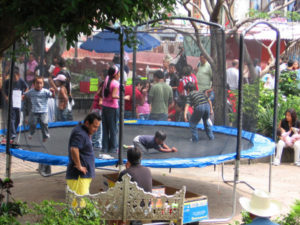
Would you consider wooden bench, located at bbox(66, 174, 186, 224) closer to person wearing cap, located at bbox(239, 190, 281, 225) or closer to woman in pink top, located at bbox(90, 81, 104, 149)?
person wearing cap, located at bbox(239, 190, 281, 225)

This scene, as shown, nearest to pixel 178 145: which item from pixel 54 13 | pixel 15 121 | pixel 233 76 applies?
pixel 233 76

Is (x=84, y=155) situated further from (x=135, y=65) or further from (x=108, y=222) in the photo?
(x=135, y=65)

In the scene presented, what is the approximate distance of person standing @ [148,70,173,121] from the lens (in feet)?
21.4

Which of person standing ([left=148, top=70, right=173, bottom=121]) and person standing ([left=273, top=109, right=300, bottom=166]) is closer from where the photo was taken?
person standing ([left=148, top=70, right=173, bottom=121])

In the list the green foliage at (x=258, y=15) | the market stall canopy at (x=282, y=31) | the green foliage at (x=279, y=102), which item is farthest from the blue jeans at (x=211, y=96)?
the market stall canopy at (x=282, y=31)

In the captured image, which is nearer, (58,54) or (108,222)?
(108,222)

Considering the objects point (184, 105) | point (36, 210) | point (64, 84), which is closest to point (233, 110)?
point (184, 105)

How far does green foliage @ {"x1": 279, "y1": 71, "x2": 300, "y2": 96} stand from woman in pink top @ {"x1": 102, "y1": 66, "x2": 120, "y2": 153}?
22.7ft

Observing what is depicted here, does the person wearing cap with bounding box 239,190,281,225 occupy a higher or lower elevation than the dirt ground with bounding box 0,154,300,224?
higher

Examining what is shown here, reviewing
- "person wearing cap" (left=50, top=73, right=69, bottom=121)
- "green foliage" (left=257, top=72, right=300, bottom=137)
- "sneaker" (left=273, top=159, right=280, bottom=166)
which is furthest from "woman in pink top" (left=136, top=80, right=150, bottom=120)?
"green foliage" (left=257, top=72, right=300, bottom=137)

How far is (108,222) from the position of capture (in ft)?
15.9

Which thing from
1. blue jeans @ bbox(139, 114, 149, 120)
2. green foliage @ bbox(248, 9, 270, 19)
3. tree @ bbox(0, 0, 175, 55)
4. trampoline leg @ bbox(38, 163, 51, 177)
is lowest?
trampoline leg @ bbox(38, 163, 51, 177)

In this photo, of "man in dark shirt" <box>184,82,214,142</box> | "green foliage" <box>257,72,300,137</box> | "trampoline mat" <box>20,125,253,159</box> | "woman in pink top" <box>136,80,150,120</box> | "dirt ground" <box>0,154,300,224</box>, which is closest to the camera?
"man in dark shirt" <box>184,82,214,142</box>

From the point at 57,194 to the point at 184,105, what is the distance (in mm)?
2383
